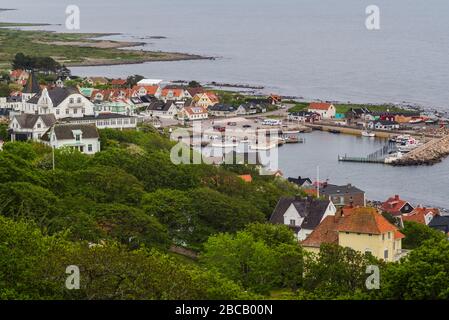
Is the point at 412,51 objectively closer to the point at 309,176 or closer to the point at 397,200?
the point at 309,176

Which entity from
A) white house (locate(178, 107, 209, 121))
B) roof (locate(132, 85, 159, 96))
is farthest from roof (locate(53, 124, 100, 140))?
roof (locate(132, 85, 159, 96))

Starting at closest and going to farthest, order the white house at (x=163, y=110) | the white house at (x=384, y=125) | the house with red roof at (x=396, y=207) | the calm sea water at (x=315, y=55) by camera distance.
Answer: the house with red roof at (x=396, y=207) < the white house at (x=384, y=125) < the white house at (x=163, y=110) < the calm sea water at (x=315, y=55)

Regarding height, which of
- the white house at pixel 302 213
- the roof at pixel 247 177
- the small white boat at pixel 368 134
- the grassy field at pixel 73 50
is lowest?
the small white boat at pixel 368 134

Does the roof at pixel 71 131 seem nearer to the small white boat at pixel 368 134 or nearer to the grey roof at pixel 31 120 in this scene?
the grey roof at pixel 31 120

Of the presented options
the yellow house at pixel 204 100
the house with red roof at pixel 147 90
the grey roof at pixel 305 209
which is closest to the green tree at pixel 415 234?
the grey roof at pixel 305 209

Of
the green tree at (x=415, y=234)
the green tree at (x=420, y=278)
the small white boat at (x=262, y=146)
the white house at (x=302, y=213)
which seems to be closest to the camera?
the green tree at (x=420, y=278)

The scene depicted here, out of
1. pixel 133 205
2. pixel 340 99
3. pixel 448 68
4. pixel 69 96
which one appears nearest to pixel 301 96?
pixel 340 99

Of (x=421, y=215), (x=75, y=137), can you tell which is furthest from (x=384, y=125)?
(x=75, y=137)

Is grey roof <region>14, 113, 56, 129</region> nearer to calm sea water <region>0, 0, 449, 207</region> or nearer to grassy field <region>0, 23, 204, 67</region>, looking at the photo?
calm sea water <region>0, 0, 449, 207</region>

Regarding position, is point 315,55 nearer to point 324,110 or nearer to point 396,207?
point 324,110
